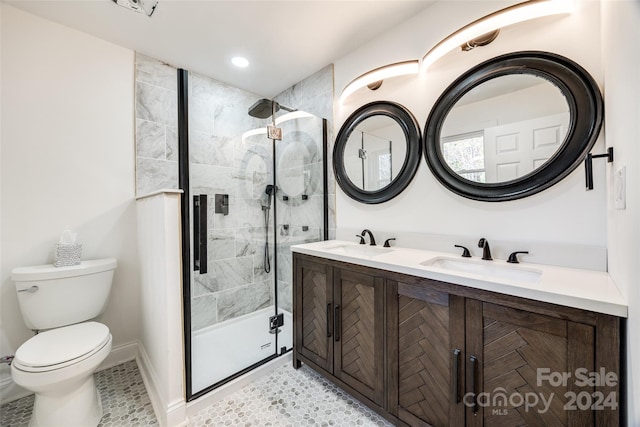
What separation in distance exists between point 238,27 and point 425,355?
237 cm

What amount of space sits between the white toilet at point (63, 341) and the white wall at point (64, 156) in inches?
8.5

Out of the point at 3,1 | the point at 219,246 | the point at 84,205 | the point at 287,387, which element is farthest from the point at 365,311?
the point at 3,1

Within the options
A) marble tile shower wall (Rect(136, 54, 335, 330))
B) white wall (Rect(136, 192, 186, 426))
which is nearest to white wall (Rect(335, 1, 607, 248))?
marble tile shower wall (Rect(136, 54, 335, 330))

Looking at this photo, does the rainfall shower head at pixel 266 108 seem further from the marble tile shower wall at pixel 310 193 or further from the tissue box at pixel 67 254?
the tissue box at pixel 67 254

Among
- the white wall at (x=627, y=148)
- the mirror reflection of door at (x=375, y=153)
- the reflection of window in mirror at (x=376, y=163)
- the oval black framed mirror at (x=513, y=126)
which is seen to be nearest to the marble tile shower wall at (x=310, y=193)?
the mirror reflection of door at (x=375, y=153)

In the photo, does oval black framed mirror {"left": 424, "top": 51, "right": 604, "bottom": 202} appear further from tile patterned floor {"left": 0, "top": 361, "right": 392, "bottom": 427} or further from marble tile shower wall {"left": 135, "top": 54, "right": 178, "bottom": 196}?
marble tile shower wall {"left": 135, "top": 54, "right": 178, "bottom": 196}

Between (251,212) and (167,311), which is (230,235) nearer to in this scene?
(251,212)

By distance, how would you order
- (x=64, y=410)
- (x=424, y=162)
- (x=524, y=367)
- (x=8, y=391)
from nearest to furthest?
(x=524, y=367) < (x=64, y=410) < (x=8, y=391) < (x=424, y=162)

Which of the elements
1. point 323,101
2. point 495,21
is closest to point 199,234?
point 323,101

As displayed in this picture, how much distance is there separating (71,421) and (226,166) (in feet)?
5.92

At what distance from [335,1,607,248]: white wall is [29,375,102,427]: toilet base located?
1.94 metres

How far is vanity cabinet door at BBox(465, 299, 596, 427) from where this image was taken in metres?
0.82

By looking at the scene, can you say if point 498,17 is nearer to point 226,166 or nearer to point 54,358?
point 226,166

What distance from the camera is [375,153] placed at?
6.52 ft
